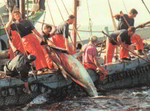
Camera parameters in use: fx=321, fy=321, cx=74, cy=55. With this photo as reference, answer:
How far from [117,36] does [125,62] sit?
1051mm

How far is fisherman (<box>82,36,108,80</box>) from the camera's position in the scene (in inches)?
424

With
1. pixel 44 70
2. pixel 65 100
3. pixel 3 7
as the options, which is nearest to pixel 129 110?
pixel 65 100

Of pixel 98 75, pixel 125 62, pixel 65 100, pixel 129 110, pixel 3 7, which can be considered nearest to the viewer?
pixel 129 110

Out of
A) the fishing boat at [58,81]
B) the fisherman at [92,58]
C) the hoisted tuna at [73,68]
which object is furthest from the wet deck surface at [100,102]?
the fisherman at [92,58]

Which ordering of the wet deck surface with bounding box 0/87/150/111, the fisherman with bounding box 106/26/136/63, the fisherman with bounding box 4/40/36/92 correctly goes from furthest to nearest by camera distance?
the fisherman with bounding box 106/26/136/63 → the wet deck surface with bounding box 0/87/150/111 → the fisherman with bounding box 4/40/36/92

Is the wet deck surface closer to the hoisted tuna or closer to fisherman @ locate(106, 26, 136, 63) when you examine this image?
the hoisted tuna

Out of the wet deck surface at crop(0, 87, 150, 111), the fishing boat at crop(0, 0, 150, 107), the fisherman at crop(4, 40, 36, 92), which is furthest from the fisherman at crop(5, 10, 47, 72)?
the wet deck surface at crop(0, 87, 150, 111)

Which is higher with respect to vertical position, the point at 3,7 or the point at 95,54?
the point at 3,7

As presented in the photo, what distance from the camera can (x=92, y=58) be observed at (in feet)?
35.9

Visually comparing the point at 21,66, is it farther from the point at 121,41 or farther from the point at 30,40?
the point at 121,41

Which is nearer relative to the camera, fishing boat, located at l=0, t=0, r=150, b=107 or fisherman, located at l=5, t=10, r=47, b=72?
fishing boat, located at l=0, t=0, r=150, b=107

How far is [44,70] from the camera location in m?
10.6

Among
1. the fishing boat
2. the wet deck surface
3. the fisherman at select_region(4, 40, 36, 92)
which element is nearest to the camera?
the fisherman at select_region(4, 40, 36, 92)

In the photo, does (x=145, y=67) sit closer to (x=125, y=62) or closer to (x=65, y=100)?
(x=125, y=62)
